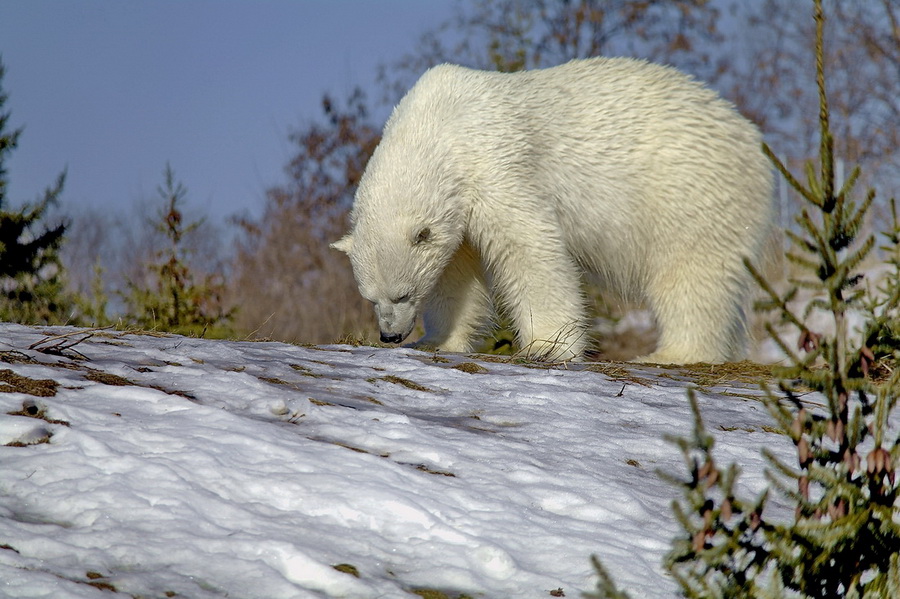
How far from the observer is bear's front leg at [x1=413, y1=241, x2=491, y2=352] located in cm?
602

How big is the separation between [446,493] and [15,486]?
1044 millimetres

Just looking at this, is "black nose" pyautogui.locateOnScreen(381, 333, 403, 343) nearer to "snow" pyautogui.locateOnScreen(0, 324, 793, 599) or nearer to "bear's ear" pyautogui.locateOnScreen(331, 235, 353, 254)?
"bear's ear" pyautogui.locateOnScreen(331, 235, 353, 254)

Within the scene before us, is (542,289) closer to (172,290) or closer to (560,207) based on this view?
(560,207)

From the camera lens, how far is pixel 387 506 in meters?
2.20

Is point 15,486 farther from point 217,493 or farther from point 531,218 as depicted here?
point 531,218

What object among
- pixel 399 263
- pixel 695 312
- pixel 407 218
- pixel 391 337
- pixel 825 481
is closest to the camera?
pixel 825 481

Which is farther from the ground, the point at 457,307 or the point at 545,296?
the point at 545,296

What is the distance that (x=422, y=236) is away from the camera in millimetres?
5301

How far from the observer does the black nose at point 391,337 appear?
5598 mm

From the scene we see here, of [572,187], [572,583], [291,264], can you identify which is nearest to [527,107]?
[572,187]

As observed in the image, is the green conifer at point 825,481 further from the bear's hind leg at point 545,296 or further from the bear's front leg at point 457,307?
the bear's front leg at point 457,307

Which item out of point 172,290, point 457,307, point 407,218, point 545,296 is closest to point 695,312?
point 545,296

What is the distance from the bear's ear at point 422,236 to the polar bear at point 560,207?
2 centimetres

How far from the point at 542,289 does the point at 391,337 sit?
1018mm
